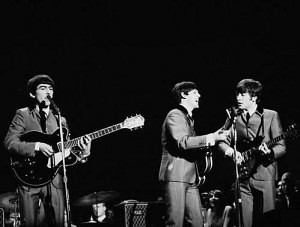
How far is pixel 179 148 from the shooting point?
5535 mm

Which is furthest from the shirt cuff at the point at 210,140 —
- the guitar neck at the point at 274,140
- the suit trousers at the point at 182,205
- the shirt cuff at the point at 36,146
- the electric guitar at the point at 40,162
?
the shirt cuff at the point at 36,146

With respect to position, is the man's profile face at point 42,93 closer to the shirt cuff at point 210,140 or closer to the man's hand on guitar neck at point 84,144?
the man's hand on guitar neck at point 84,144

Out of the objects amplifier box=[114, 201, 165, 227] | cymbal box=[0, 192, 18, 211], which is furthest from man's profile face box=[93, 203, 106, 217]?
amplifier box=[114, 201, 165, 227]

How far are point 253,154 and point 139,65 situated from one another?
15.7ft

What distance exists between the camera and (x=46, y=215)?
5.34 meters

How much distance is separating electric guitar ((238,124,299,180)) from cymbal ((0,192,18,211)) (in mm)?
5151

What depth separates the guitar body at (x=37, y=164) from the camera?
5379mm

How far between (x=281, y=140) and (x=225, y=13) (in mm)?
4726

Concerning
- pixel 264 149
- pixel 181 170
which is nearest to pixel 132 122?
pixel 181 170

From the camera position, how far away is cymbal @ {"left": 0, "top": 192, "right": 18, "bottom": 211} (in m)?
9.09

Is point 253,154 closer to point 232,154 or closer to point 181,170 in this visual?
point 232,154

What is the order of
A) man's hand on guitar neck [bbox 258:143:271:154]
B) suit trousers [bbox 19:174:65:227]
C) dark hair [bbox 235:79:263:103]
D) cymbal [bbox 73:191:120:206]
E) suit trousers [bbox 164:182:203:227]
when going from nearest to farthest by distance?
suit trousers [bbox 19:174:65:227]
suit trousers [bbox 164:182:203:227]
man's hand on guitar neck [bbox 258:143:271:154]
dark hair [bbox 235:79:263:103]
cymbal [bbox 73:191:120:206]

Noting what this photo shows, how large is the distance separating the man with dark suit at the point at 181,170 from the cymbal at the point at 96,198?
3964 mm

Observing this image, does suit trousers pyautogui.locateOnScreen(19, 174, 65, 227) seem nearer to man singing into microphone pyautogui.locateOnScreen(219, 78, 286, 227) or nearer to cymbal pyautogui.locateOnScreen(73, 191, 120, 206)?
man singing into microphone pyautogui.locateOnScreen(219, 78, 286, 227)
